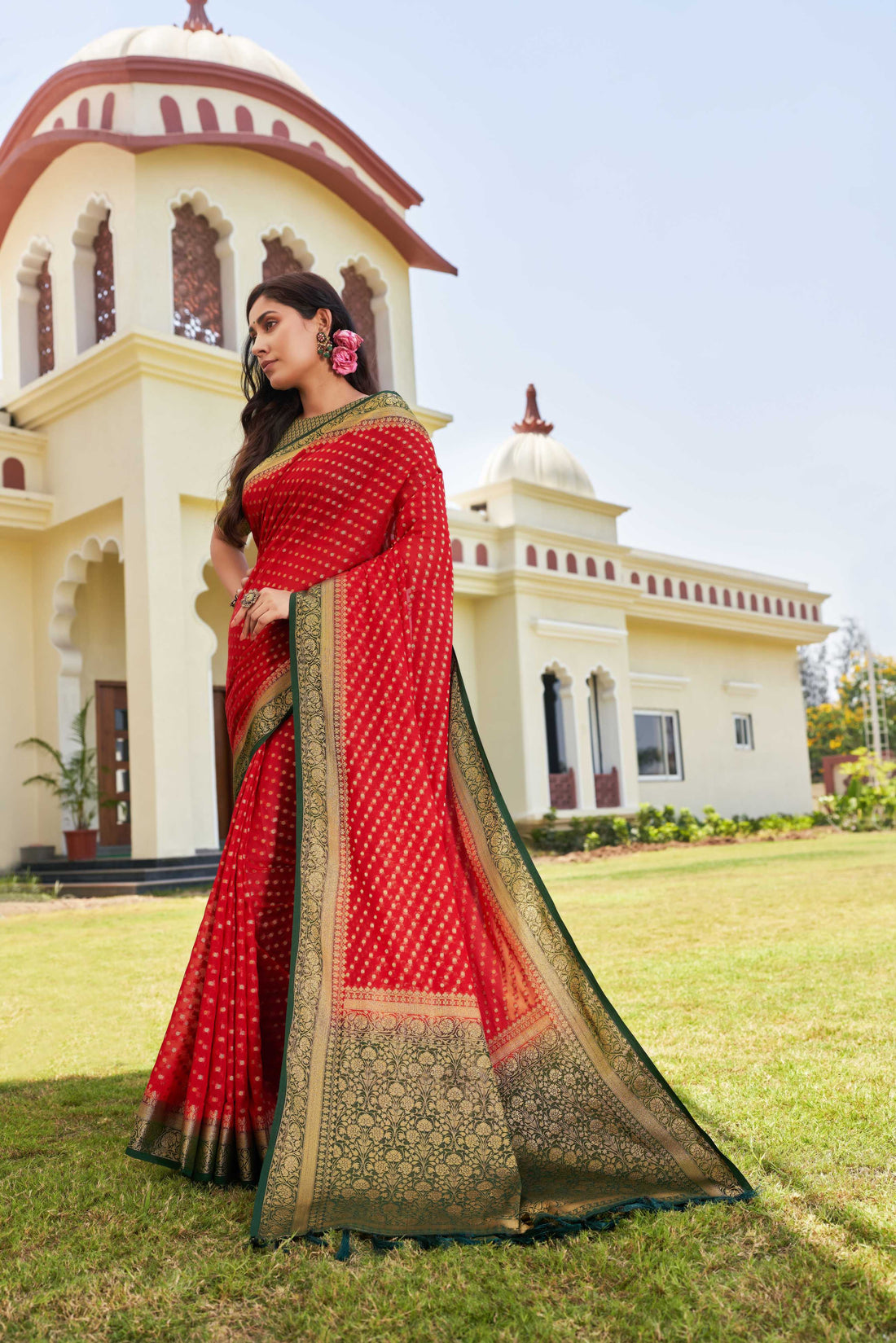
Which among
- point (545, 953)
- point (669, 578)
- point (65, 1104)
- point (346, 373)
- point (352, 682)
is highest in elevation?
point (669, 578)

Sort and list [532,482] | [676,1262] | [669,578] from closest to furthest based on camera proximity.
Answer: [676,1262] < [532,482] < [669,578]

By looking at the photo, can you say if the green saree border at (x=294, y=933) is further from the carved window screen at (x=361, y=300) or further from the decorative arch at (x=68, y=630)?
the carved window screen at (x=361, y=300)

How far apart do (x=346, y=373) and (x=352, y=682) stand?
76cm

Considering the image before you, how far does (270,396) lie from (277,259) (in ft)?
28.4

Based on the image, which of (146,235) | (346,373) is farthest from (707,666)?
(346,373)

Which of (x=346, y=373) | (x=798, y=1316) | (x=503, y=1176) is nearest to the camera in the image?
(x=798, y=1316)

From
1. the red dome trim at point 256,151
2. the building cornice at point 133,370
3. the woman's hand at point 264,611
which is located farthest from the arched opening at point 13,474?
the woman's hand at point 264,611

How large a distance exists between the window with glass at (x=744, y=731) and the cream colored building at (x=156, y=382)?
493 cm

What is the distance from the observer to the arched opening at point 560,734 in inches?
504

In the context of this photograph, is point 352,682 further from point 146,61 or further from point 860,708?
point 860,708

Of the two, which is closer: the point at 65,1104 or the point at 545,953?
the point at 545,953

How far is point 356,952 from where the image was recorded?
5.99ft

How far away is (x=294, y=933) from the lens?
181 centimetres

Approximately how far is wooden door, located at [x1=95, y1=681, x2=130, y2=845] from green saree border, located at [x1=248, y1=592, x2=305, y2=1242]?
8322mm
